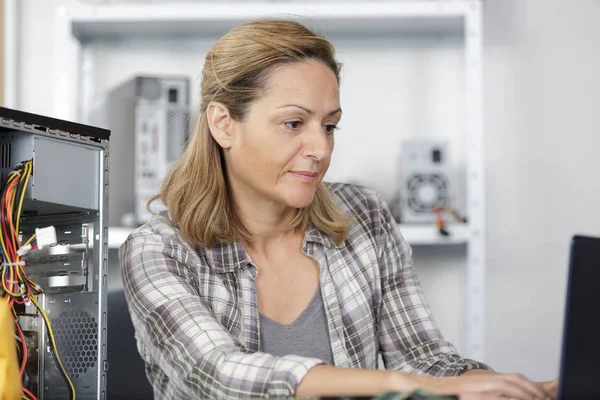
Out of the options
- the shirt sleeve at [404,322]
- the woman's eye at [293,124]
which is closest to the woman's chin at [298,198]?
the woman's eye at [293,124]

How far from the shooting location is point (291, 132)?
1.30 metres

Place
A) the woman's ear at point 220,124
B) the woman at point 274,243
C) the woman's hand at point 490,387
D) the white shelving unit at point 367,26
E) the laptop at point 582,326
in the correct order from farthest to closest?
1. the white shelving unit at point 367,26
2. the woman's ear at point 220,124
3. the woman at point 274,243
4. the woman's hand at point 490,387
5. the laptop at point 582,326

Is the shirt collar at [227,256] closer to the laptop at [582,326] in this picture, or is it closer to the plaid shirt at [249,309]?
the plaid shirt at [249,309]

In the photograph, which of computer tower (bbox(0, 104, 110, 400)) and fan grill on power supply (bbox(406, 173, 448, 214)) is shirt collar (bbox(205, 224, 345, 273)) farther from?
fan grill on power supply (bbox(406, 173, 448, 214))

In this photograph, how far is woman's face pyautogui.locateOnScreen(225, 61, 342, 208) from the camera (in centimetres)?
130

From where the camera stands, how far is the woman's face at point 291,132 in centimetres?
130

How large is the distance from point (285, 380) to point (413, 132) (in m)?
1.72

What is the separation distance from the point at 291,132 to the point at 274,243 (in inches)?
11.1

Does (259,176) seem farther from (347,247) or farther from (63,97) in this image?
(63,97)

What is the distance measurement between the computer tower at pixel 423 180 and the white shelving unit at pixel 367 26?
3.4 inches

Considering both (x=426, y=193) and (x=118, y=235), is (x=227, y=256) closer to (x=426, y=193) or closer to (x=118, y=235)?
(x=118, y=235)

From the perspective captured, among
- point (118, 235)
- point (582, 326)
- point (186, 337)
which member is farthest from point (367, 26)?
point (582, 326)

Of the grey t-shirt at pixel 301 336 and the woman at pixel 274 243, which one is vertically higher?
the woman at pixel 274 243

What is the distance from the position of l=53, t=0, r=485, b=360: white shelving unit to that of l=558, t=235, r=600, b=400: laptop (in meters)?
1.43
